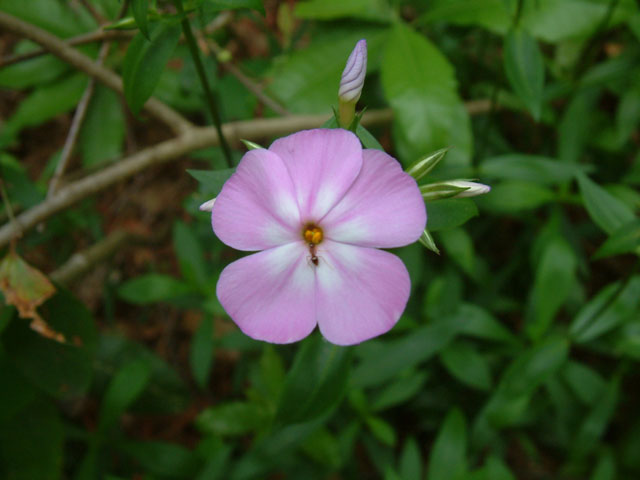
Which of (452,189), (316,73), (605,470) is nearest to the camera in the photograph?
(452,189)

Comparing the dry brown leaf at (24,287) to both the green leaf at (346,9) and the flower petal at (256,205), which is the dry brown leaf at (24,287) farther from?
the green leaf at (346,9)

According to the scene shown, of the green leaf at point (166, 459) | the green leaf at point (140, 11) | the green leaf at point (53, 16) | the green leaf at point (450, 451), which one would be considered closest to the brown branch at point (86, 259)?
the green leaf at point (166, 459)

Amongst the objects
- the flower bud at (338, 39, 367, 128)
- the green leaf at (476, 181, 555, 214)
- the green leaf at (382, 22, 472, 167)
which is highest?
the flower bud at (338, 39, 367, 128)

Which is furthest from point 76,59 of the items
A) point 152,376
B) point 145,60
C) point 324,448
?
point 324,448

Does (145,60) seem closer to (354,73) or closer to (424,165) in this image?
(354,73)

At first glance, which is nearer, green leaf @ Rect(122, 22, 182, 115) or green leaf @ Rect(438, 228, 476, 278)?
green leaf @ Rect(122, 22, 182, 115)

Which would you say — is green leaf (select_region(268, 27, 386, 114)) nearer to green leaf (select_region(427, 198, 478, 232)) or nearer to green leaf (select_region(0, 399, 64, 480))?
green leaf (select_region(427, 198, 478, 232))

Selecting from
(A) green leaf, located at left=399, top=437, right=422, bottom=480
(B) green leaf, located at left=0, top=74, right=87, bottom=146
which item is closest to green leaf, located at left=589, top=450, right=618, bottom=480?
(A) green leaf, located at left=399, top=437, right=422, bottom=480
